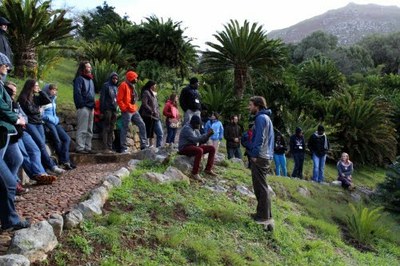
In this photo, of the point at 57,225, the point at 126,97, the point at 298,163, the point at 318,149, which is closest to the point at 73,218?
the point at 57,225

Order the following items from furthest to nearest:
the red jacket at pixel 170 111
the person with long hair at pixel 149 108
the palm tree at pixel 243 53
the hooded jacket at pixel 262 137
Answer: the palm tree at pixel 243 53 < the red jacket at pixel 170 111 < the person with long hair at pixel 149 108 < the hooded jacket at pixel 262 137

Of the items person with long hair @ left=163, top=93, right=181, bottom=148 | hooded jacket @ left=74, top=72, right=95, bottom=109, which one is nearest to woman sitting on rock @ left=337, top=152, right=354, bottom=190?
person with long hair @ left=163, top=93, right=181, bottom=148

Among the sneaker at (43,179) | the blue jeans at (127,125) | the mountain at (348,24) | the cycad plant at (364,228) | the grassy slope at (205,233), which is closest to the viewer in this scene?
the grassy slope at (205,233)

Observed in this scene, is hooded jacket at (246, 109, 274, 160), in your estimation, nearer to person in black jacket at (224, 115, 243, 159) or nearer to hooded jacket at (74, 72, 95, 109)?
hooded jacket at (74, 72, 95, 109)

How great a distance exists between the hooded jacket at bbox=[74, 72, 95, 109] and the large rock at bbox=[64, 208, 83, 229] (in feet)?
13.4

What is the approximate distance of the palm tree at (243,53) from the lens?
16.6m

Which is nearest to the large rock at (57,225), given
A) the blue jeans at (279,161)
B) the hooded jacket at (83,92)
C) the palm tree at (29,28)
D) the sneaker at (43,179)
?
the sneaker at (43,179)

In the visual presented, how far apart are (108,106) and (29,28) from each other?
12.0 feet

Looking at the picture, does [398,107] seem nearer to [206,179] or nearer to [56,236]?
[206,179]

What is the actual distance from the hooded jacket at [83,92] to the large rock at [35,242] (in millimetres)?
4580

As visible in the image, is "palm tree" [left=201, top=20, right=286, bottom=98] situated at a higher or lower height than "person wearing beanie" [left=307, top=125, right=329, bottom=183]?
higher

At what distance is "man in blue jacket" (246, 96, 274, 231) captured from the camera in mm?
6102

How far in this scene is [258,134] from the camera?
6.12m

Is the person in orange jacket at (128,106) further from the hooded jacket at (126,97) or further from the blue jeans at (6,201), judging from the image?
the blue jeans at (6,201)
